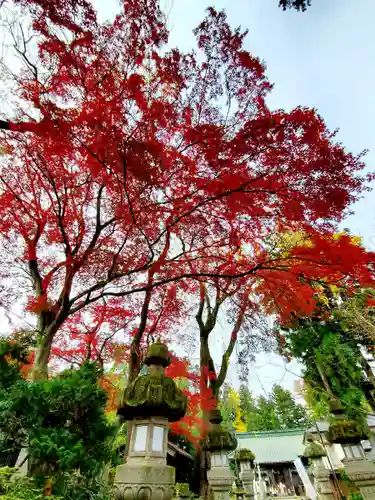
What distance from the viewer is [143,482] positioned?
2771mm

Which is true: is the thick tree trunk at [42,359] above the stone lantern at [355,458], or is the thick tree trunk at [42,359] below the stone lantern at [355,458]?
above

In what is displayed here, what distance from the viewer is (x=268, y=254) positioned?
9.74 metres

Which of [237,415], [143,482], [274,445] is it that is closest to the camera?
[143,482]

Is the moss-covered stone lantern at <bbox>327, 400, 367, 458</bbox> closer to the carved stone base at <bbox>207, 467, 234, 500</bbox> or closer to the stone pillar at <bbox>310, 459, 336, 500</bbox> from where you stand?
the carved stone base at <bbox>207, 467, 234, 500</bbox>

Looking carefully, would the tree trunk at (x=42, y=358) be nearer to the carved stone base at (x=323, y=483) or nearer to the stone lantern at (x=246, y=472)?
the stone lantern at (x=246, y=472)

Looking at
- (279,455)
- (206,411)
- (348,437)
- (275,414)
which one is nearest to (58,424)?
(206,411)

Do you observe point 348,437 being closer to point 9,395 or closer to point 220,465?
point 220,465

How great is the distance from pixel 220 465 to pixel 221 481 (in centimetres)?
35

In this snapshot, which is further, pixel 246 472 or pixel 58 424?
pixel 246 472

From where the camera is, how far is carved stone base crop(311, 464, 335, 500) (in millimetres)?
10555

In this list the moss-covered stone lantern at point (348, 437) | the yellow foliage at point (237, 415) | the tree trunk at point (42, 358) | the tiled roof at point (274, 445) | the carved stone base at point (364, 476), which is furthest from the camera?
the yellow foliage at point (237, 415)

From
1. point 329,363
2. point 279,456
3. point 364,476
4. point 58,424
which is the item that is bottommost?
point 364,476

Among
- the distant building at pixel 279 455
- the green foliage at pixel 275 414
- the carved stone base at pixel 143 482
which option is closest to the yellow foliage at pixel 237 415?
the green foliage at pixel 275 414

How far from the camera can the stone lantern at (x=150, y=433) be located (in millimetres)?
2803
